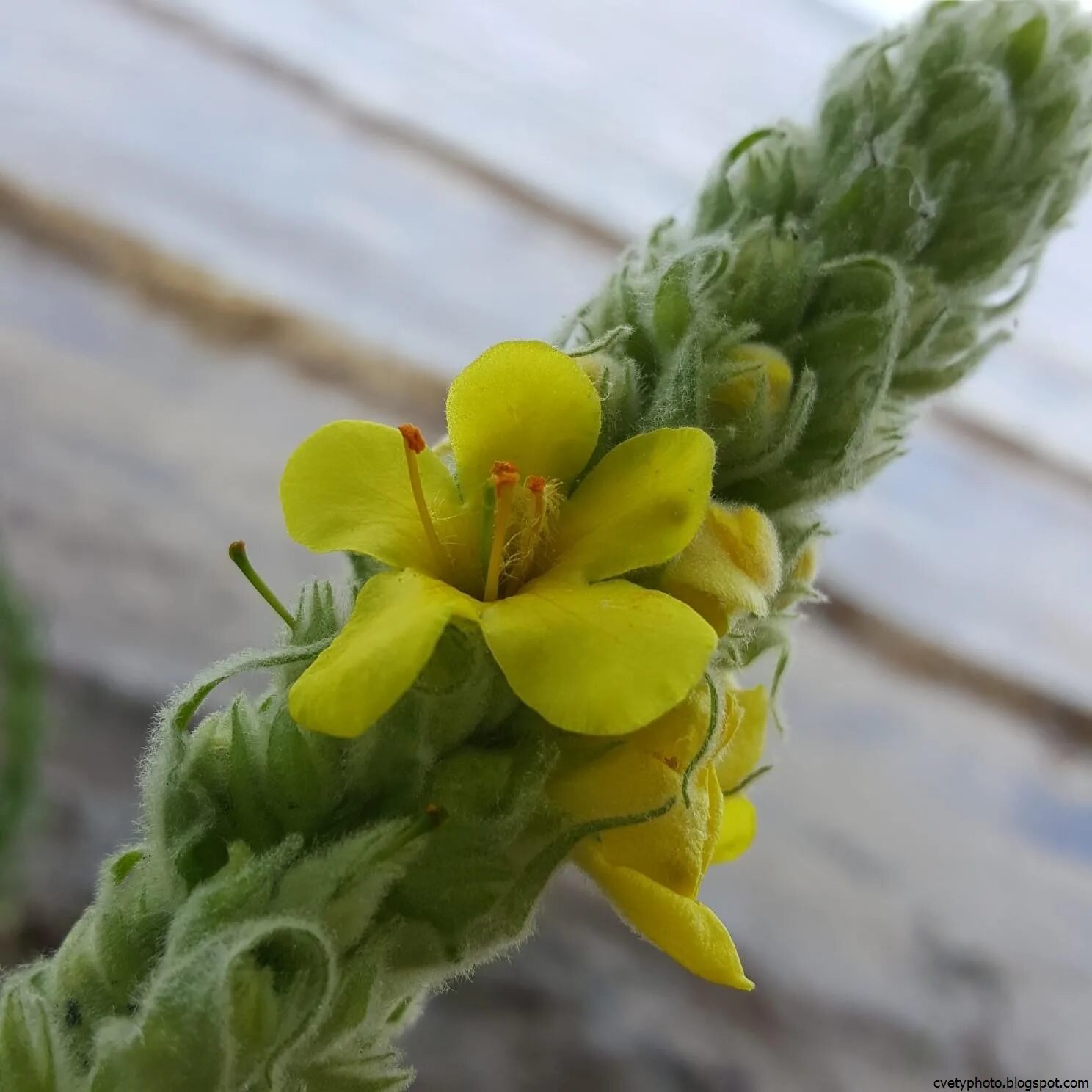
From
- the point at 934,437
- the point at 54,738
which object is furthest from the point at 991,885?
the point at 54,738

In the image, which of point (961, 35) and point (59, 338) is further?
point (59, 338)

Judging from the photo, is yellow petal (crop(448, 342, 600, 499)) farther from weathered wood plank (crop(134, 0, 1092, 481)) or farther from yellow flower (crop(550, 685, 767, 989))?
Answer: weathered wood plank (crop(134, 0, 1092, 481))

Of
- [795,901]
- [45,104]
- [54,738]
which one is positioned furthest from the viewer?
[45,104]

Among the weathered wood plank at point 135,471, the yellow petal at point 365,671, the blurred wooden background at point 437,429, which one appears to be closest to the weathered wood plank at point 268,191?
the blurred wooden background at point 437,429

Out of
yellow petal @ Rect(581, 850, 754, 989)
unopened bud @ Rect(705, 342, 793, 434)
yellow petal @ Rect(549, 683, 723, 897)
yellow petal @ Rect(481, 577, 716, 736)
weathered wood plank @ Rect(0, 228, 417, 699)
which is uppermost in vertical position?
unopened bud @ Rect(705, 342, 793, 434)

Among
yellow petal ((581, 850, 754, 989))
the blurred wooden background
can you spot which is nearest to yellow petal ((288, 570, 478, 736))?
yellow petal ((581, 850, 754, 989))

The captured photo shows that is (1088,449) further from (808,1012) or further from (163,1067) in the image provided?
(163,1067)

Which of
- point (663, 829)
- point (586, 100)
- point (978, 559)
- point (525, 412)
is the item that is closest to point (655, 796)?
point (663, 829)

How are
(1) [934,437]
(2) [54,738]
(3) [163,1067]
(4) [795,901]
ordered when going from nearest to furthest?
(3) [163,1067]
(2) [54,738]
(4) [795,901]
(1) [934,437]
